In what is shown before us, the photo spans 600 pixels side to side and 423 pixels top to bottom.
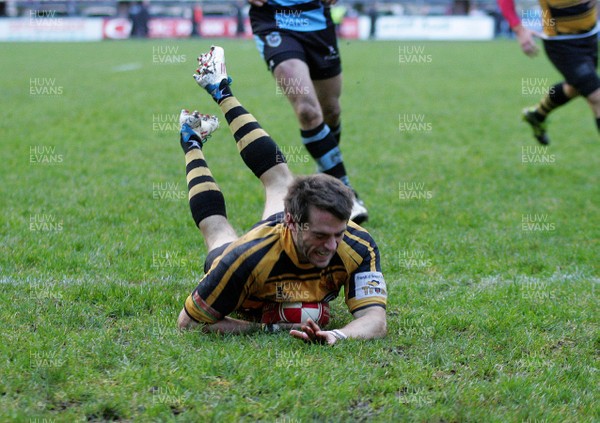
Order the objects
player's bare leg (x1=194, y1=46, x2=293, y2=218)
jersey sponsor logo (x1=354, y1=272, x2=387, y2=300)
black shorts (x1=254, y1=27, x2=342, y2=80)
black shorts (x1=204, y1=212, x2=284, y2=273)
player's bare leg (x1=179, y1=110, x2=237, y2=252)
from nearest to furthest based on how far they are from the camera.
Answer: jersey sponsor logo (x1=354, y1=272, x2=387, y2=300), black shorts (x1=204, y1=212, x2=284, y2=273), player's bare leg (x1=179, y1=110, x2=237, y2=252), player's bare leg (x1=194, y1=46, x2=293, y2=218), black shorts (x1=254, y1=27, x2=342, y2=80)

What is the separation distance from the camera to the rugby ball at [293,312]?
3904 millimetres

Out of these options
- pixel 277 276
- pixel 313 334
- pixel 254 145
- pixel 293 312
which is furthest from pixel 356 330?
pixel 254 145

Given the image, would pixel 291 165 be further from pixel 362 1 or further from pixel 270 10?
pixel 362 1

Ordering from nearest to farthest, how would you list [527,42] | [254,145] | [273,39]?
[254,145]
[273,39]
[527,42]

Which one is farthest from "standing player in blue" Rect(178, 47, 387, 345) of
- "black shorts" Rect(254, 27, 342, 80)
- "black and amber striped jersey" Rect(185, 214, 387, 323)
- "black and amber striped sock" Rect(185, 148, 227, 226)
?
"black shorts" Rect(254, 27, 342, 80)

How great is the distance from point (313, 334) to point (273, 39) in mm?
2998

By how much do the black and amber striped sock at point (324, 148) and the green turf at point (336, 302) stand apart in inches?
21.8

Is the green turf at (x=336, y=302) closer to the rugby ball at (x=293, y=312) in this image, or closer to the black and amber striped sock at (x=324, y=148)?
the rugby ball at (x=293, y=312)

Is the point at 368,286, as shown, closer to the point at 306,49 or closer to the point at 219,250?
the point at 219,250

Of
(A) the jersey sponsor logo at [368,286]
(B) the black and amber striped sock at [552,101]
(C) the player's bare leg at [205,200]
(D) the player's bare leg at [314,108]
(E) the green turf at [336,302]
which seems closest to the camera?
(E) the green turf at [336,302]

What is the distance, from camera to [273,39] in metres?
5.96

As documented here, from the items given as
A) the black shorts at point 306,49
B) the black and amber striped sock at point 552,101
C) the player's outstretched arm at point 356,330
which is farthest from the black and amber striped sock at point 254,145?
the black and amber striped sock at point 552,101

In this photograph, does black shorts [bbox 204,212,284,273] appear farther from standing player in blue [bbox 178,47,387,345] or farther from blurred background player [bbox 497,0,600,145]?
blurred background player [bbox 497,0,600,145]

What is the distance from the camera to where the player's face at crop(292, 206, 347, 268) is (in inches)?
139
